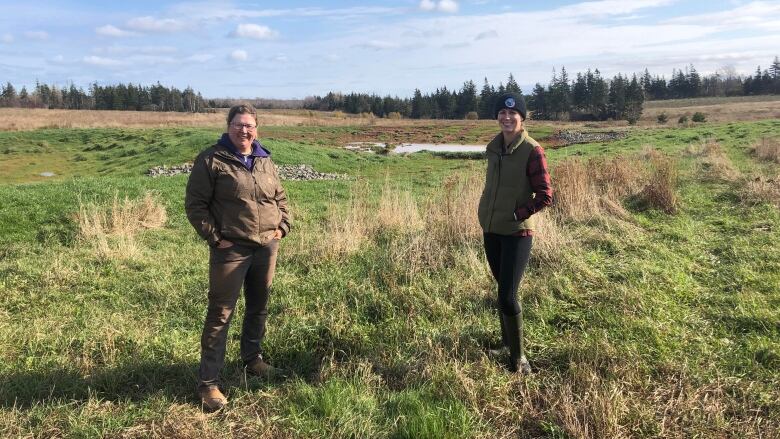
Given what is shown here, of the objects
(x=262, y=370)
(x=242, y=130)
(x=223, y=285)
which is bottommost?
(x=262, y=370)

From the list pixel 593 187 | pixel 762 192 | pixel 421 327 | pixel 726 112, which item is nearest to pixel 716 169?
pixel 762 192

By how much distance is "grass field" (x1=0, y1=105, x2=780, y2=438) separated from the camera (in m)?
3.05

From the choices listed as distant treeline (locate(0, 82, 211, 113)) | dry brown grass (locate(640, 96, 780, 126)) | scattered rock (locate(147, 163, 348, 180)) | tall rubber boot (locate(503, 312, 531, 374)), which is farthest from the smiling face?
distant treeline (locate(0, 82, 211, 113))

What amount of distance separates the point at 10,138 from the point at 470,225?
127ft

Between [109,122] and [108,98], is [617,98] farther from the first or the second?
[108,98]

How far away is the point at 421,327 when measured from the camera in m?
4.39

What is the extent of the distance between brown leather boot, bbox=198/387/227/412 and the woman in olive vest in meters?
2.06

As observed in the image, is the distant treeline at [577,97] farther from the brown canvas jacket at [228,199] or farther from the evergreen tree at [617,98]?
the brown canvas jacket at [228,199]

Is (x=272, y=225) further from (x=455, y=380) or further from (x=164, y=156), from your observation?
(x=164, y=156)

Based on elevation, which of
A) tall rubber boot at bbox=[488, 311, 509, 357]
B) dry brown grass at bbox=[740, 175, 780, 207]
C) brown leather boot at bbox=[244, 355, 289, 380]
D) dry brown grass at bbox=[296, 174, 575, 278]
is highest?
dry brown grass at bbox=[740, 175, 780, 207]

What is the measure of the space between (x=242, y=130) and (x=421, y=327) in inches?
91.1

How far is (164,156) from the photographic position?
2311 centimetres

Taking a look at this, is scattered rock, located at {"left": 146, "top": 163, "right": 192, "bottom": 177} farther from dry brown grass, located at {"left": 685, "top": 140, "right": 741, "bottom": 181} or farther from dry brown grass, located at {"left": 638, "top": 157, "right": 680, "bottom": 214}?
dry brown grass, located at {"left": 685, "top": 140, "right": 741, "bottom": 181}

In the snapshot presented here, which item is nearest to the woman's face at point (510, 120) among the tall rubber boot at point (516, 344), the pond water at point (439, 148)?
the tall rubber boot at point (516, 344)
